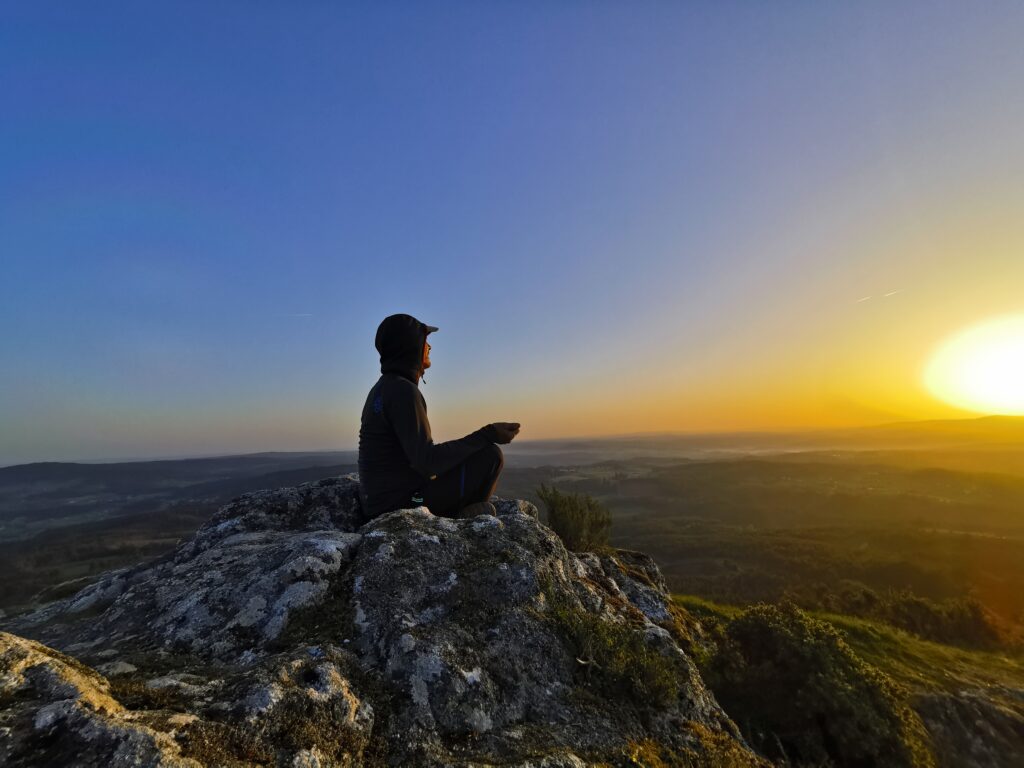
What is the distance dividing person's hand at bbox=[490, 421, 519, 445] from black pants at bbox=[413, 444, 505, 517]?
197 millimetres

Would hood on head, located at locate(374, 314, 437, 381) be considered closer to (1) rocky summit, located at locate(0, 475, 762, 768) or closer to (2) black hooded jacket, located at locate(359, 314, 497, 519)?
(2) black hooded jacket, located at locate(359, 314, 497, 519)

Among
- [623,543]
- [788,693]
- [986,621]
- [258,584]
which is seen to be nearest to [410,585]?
[258,584]

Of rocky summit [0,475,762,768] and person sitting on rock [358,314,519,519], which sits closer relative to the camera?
rocky summit [0,475,762,768]

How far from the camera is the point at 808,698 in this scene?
6.57 metres

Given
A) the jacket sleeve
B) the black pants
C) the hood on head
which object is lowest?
the black pants

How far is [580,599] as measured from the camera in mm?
4809

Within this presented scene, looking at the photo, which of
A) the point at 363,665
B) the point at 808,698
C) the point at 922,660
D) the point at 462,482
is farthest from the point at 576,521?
the point at 363,665

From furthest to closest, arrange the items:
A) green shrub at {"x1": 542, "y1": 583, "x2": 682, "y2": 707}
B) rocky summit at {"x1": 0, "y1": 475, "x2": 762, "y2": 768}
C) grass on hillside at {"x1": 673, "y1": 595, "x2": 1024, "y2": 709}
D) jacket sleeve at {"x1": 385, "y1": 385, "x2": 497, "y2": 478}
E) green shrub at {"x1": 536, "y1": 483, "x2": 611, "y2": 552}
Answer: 1. green shrub at {"x1": 536, "y1": 483, "x2": 611, "y2": 552}
2. grass on hillside at {"x1": 673, "y1": 595, "x2": 1024, "y2": 709}
3. jacket sleeve at {"x1": 385, "y1": 385, "x2": 497, "y2": 478}
4. green shrub at {"x1": 542, "y1": 583, "x2": 682, "y2": 707}
5. rocky summit at {"x1": 0, "y1": 475, "x2": 762, "y2": 768}

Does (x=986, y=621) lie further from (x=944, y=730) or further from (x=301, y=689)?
(x=301, y=689)

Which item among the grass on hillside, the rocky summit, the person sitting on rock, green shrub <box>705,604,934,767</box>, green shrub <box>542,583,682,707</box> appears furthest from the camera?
the grass on hillside

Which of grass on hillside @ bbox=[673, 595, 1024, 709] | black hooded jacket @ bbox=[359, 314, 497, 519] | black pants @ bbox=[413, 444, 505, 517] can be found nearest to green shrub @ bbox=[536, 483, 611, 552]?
grass on hillside @ bbox=[673, 595, 1024, 709]

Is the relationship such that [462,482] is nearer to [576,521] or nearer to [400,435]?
[400,435]

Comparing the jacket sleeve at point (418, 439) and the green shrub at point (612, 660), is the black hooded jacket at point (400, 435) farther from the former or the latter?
the green shrub at point (612, 660)

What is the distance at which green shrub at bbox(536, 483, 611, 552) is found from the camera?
51.7ft
